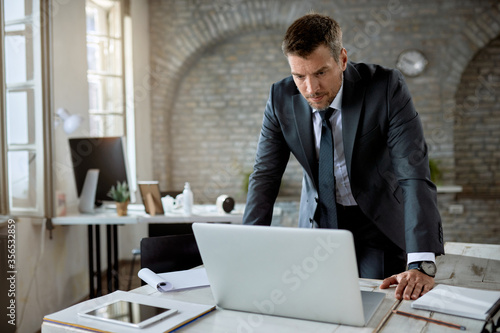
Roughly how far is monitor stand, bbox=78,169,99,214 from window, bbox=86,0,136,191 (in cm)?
119

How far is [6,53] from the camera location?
10.8 feet

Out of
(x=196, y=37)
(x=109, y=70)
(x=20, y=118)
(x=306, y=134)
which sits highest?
(x=196, y=37)

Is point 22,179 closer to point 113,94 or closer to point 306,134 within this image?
point 113,94

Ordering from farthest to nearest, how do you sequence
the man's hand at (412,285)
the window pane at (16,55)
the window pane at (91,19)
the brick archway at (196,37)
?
the brick archway at (196,37) → the window pane at (91,19) → the window pane at (16,55) → the man's hand at (412,285)

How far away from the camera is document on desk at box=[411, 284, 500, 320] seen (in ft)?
4.11

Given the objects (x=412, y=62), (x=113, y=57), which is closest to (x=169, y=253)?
(x=113, y=57)

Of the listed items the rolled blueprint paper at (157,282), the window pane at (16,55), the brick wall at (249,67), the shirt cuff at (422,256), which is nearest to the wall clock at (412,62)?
the brick wall at (249,67)

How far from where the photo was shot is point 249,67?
19.5 ft

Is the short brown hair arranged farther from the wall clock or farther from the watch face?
the wall clock

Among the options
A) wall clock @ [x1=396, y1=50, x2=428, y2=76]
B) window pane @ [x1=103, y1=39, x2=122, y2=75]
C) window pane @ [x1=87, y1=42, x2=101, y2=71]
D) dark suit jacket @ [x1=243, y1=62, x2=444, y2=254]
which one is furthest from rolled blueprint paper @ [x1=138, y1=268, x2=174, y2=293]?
wall clock @ [x1=396, y1=50, x2=428, y2=76]

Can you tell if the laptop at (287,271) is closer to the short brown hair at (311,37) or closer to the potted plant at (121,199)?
the short brown hair at (311,37)

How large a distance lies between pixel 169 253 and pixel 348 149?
817 mm

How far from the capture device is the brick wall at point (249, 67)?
536cm

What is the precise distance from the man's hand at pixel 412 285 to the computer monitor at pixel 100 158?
266 centimetres
